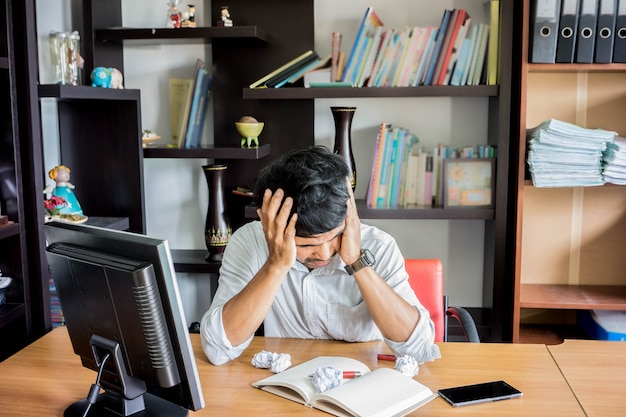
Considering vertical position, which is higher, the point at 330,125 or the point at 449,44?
the point at 449,44

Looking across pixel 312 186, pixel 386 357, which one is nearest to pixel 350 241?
pixel 312 186

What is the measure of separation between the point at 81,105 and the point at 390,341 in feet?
5.85

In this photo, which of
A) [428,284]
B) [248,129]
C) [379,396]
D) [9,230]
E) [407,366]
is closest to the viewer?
[379,396]

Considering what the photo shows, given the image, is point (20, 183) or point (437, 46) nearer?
point (20, 183)

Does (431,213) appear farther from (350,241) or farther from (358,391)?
(358,391)

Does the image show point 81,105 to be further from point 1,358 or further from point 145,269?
point 145,269

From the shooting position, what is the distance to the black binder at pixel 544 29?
2.54 metres

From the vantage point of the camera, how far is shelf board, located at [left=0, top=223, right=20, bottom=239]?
215 cm

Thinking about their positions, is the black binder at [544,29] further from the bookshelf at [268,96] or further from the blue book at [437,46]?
the blue book at [437,46]

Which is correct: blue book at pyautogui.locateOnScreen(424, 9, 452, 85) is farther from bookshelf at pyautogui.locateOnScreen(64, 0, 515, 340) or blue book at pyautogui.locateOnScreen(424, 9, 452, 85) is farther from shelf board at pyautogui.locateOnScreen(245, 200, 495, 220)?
shelf board at pyautogui.locateOnScreen(245, 200, 495, 220)

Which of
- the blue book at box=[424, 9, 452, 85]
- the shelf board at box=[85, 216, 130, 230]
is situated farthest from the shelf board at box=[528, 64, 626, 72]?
the shelf board at box=[85, 216, 130, 230]

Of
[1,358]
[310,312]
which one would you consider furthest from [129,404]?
[1,358]

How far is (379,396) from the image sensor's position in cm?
147

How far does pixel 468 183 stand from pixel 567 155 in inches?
14.4
